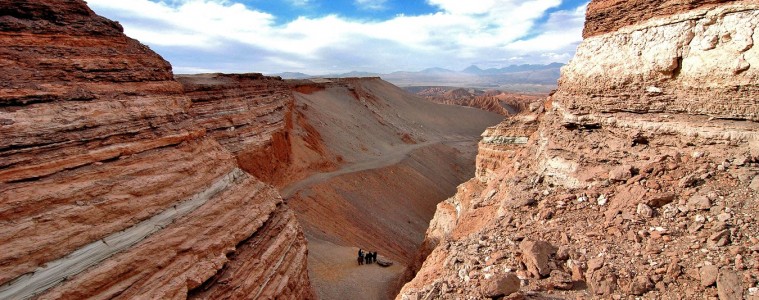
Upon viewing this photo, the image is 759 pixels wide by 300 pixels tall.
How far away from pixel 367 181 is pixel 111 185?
67.1 feet

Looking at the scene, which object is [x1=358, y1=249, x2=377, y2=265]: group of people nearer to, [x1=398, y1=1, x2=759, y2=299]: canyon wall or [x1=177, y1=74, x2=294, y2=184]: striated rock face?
[x1=177, y1=74, x2=294, y2=184]: striated rock face

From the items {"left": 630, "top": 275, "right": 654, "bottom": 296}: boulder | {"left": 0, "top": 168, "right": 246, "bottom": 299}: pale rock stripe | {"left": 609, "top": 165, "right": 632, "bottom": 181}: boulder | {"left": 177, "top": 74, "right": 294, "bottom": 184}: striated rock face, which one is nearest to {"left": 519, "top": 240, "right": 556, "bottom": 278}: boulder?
{"left": 630, "top": 275, "right": 654, "bottom": 296}: boulder

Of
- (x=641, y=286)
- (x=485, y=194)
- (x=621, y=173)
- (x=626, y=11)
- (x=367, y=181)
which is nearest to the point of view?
(x=641, y=286)

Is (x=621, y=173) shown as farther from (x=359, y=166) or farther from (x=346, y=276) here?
(x=359, y=166)

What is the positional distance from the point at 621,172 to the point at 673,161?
29.4 inches

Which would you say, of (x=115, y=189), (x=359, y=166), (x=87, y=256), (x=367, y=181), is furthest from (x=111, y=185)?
(x=359, y=166)

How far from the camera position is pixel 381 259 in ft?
53.9

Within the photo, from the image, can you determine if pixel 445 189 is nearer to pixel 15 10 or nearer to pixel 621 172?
pixel 621 172

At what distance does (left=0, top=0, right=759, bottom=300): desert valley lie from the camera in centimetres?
549

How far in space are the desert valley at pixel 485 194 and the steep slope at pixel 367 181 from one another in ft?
14.6

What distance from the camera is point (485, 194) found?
423 inches

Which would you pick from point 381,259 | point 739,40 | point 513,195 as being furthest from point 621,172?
point 381,259

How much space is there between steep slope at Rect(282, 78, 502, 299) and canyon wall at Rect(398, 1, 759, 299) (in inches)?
283

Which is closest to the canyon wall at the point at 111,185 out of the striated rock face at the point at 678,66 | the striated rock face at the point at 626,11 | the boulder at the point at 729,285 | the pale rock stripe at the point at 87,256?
the pale rock stripe at the point at 87,256
